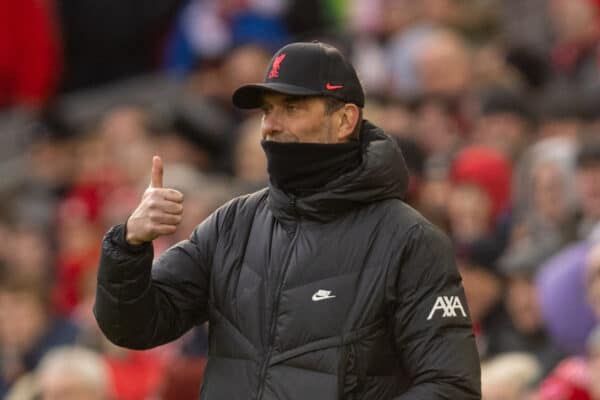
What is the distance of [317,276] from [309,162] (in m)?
0.32

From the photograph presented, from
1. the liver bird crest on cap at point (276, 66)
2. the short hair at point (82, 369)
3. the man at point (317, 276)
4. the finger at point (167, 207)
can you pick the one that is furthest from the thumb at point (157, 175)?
the short hair at point (82, 369)

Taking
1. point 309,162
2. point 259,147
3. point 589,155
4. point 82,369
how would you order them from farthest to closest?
point 259,147 < point 589,155 < point 82,369 < point 309,162

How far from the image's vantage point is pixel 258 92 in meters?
5.19

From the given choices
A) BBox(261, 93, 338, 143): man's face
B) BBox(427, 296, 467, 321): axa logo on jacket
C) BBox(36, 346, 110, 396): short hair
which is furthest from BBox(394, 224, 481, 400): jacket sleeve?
BBox(36, 346, 110, 396): short hair

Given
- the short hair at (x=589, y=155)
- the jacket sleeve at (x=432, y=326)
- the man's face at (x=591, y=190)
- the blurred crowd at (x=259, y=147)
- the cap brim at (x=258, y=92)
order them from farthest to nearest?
the short hair at (x=589, y=155) < the man's face at (x=591, y=190) < the blurred crowd at (x=259, y=147) < the cap brim at (x=258, y=92) < the jacket sleeve at (x=432, y=326)

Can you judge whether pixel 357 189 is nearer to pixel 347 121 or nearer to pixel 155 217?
pixel 347 121

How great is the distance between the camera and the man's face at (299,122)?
514 centimetres

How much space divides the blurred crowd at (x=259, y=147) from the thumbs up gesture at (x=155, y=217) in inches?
53.0

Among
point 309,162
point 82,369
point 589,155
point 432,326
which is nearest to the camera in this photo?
point 432,326

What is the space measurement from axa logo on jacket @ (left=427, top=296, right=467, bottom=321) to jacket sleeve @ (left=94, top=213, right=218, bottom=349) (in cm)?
73

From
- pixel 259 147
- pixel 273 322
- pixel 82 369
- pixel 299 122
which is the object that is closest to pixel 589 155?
pixel 259 147

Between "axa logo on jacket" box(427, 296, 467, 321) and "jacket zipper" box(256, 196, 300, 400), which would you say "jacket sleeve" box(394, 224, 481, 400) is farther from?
"jacket zipper" box(256, 196, 300, 400)

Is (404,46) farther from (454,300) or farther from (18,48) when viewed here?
(454,300)

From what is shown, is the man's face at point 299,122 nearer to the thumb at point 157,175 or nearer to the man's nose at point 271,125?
the man's nose at point 271,125
